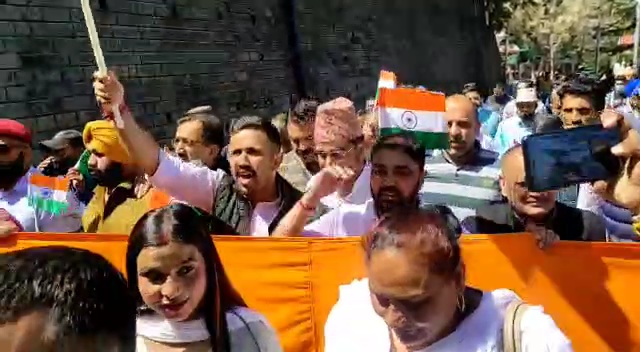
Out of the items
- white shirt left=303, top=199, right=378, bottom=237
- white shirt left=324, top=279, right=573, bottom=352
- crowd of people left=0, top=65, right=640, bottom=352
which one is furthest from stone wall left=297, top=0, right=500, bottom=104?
white shirt left=324, top=279, right=573, bottom=352

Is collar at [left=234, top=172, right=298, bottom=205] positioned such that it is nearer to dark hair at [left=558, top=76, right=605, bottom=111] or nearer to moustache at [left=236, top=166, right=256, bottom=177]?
moustache at [left=236, top=166, right=256, bottom=177]

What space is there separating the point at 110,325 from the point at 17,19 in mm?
6558

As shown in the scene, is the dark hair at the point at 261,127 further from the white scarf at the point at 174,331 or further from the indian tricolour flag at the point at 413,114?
the white scarf at the point at 174,331

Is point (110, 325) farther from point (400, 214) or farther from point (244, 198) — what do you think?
point (244, 198)

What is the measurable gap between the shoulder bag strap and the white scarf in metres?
0.88

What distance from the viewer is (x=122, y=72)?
9.14 metres

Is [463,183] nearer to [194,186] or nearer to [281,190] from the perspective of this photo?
[281,190]

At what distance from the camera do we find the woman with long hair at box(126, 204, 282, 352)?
2438 mm

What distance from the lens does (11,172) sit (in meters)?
4.24

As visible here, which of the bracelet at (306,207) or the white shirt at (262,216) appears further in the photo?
the white shirt at (262,216)

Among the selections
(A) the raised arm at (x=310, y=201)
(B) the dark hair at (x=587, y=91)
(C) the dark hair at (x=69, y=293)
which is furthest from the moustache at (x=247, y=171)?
(B) the dark hair at (x=587, y=91)

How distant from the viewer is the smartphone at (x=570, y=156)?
8.45 feet

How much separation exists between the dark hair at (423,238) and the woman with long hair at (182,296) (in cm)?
53

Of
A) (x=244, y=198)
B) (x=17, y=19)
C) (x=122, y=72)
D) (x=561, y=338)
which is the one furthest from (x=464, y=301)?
(x=122, y=72)
